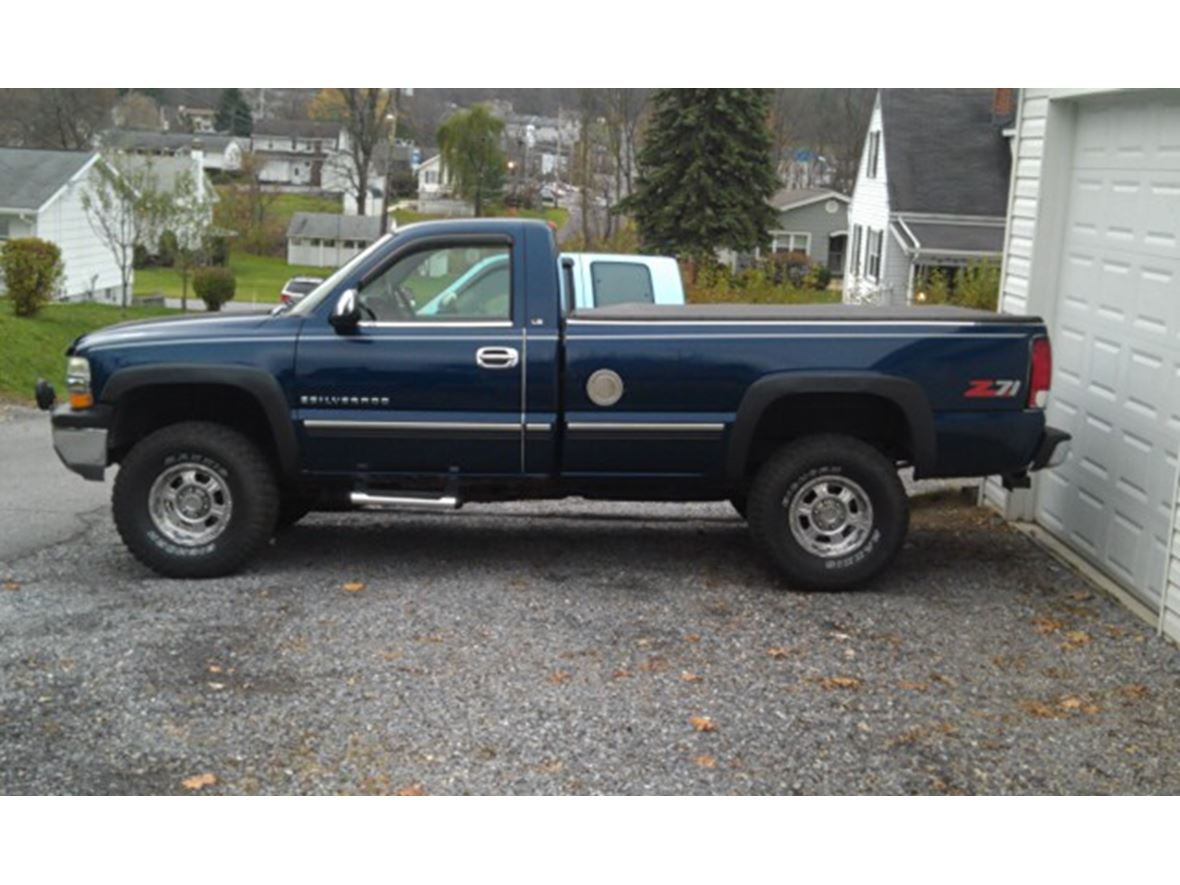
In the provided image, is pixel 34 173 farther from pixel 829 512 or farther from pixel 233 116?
pixel 829 512

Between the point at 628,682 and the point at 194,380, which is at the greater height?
the point at 194,380

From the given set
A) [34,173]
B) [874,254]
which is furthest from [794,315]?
[34,173]

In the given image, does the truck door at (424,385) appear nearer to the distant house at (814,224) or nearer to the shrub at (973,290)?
the shrub at (973,290)

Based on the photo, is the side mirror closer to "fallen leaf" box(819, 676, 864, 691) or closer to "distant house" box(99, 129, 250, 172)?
"fallen leaf" box(819, 676, 864, 691)

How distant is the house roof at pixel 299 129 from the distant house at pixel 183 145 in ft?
4.31

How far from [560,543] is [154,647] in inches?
126

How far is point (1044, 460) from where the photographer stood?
26.2ft

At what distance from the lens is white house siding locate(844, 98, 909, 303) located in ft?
130

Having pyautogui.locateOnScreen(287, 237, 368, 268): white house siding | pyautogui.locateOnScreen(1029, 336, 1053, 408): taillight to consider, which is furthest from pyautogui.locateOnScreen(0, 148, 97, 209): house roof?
pyautogui.locateOnScreen(1029, 336, 1053, 408): taillight

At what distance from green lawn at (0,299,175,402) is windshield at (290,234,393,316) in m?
13.7

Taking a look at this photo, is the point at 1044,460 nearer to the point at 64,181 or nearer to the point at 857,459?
the point at 857,459

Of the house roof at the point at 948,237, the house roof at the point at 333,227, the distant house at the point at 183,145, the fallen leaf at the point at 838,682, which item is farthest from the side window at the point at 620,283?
the house roof at the point at 333,227

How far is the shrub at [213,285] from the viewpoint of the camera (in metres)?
40.8

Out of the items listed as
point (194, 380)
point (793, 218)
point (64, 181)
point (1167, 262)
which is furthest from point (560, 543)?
point (793, 218)
